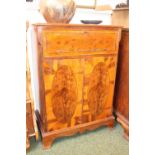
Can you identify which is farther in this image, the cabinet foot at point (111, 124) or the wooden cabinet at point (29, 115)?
the cabinet foot at point (111, 124)

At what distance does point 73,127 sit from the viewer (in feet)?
5.09

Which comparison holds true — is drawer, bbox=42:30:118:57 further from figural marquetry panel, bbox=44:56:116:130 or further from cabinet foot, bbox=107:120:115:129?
cabinet foot, bbox=107:120:115:129

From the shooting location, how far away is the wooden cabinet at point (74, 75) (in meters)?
1.30

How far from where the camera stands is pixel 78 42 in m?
1.36

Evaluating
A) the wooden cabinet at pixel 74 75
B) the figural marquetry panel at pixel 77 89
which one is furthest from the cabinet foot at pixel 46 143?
the figural marquetry panel at pixel 77 89

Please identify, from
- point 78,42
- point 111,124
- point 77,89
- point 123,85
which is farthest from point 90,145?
point 78,42

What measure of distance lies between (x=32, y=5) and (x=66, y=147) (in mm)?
1288

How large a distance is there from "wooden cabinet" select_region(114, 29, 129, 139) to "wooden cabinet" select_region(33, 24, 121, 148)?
0.10 m

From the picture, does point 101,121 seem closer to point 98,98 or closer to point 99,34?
point 98,98

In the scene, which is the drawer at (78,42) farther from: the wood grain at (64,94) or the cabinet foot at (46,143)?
the cabinet foot at (46,143)

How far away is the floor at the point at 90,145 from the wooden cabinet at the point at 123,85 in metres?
0.12
